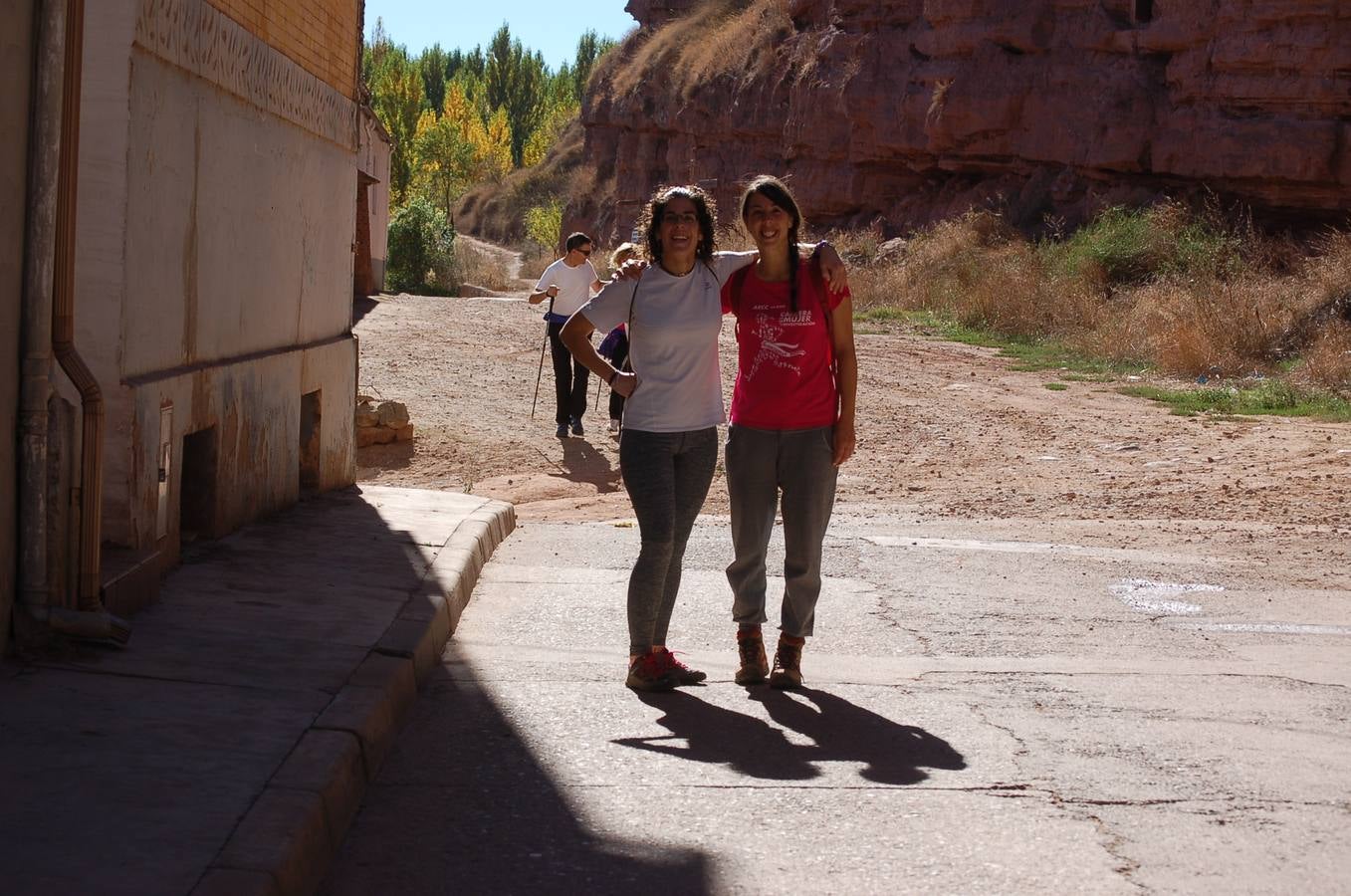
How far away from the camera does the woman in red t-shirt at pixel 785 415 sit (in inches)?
243

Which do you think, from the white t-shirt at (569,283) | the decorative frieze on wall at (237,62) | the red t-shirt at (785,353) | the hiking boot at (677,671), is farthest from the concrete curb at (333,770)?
the white t-shirt at (569,283)

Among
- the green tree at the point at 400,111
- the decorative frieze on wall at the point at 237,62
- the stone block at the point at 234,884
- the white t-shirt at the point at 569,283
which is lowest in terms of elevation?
the stone block at the point at 234,884

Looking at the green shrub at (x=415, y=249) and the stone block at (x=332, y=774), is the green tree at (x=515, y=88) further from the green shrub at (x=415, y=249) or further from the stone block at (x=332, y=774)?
the stone block at (x=332, y=774)

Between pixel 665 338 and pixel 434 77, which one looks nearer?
pixel 665 338

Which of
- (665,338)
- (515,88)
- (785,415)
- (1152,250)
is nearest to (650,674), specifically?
(785,415)

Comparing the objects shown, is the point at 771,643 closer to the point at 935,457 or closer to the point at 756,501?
the point at 756,501

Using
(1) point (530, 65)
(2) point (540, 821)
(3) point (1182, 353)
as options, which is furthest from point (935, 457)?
(1) point (530, 65)

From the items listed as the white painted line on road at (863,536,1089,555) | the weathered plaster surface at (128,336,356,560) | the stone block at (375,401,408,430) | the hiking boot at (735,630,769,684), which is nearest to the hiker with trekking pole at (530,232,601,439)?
the stone block at (375,401,408,430)

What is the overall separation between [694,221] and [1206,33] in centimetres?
3027

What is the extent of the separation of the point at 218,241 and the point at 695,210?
2.98 meters

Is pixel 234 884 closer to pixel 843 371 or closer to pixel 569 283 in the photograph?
pixel 843 371

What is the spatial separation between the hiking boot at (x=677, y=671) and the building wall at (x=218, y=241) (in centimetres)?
228

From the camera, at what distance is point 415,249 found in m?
42.7

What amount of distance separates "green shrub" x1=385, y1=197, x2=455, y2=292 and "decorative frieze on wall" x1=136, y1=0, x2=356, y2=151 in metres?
31.9
